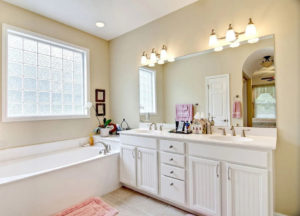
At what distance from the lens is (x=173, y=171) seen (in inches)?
75.6

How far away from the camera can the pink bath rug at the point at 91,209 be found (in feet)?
6.16

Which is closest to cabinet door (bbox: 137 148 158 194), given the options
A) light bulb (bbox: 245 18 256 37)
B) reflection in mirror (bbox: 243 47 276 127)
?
reflection in mirror (bbox: 243 47 276 127)

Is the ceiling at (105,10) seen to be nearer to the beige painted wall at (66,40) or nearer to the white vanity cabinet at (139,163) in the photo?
the beige painted wall at (66,40)

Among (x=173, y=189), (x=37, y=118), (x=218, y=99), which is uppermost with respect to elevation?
(x=218, y=99)

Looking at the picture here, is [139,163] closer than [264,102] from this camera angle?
No

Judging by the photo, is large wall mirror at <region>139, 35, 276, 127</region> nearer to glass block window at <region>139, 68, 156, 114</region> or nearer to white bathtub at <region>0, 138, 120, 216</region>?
glass block window at <region>139, 68, 156, 114</region>

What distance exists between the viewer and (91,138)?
10.2 ft

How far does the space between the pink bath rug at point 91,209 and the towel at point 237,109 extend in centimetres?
186

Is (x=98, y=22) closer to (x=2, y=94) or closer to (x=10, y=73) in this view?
(x=10, y=73)

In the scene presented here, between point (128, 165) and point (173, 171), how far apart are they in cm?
79

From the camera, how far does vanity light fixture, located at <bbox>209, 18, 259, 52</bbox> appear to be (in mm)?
1804

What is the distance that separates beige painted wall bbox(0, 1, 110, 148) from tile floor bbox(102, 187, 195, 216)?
136 cm

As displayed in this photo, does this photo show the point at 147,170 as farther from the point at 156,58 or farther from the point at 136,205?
the point at 156,58

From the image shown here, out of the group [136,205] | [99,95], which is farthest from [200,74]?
[99,95]
